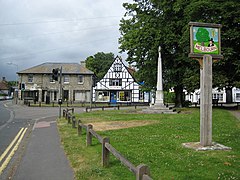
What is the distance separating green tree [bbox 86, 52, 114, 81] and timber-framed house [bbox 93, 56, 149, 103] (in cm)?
2416

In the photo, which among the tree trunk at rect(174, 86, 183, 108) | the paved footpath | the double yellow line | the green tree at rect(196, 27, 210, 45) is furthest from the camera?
the tree trunk at rect(174, 86, 183, 108)

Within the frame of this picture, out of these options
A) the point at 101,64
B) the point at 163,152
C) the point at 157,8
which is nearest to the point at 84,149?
the point at 163,152

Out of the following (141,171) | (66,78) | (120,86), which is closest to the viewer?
(141,171)

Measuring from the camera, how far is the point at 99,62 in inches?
3250

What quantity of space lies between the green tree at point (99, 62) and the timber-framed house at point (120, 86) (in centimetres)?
2416

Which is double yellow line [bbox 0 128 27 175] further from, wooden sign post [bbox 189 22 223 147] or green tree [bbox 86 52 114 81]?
green tree [bbox 86 52 114 81]

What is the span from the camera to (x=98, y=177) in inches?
219

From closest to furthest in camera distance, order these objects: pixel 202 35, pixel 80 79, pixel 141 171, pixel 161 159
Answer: pixel 141 171, pixel 161 159, pixel 202 35, pixel 80 79

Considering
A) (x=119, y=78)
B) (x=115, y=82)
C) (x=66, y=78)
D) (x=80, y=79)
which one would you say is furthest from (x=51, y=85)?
(x=119, y=78)

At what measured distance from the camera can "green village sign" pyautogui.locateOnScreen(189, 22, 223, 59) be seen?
8.44 metres

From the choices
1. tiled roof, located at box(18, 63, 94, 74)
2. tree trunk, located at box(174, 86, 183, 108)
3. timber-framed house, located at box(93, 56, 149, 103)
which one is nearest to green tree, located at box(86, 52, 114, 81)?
tiled roof, located at box(18, 63, 94, 74)

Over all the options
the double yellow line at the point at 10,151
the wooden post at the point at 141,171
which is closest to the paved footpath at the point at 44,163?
the double yellow line at the point at 10,151

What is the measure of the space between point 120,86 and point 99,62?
1258 inches

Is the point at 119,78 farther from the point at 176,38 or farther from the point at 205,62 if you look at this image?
the point at 205,62
